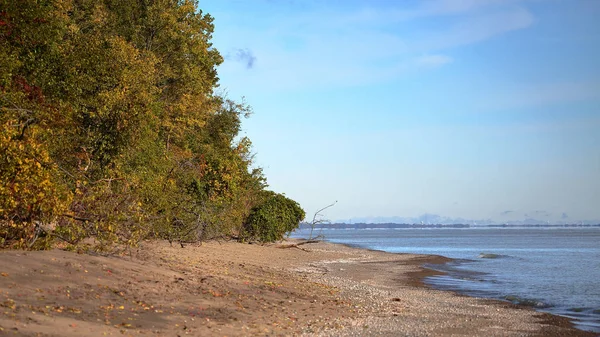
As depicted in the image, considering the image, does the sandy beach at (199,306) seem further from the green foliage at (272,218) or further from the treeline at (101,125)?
the green foliage at (272,218)

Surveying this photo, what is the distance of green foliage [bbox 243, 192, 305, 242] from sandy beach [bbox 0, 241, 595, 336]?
34023 millimetres

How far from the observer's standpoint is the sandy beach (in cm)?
1425

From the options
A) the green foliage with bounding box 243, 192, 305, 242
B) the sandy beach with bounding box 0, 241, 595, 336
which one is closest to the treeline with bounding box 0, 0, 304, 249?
the sandy beach with bounding box 0, 241, 595, 336

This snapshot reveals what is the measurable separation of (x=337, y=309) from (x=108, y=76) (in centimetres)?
1306

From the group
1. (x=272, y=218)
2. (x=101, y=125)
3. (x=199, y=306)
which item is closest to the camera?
(x=199, y=306)

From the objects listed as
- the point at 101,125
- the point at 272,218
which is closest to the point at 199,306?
the point at 101,125

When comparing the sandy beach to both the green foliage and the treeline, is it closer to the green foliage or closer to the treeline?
the treeline

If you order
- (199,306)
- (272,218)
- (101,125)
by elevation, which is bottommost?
(199,306)

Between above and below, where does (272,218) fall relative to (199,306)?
above

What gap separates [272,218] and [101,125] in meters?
37.9

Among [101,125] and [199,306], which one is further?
[101,125]

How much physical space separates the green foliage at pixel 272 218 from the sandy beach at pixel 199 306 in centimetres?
3402

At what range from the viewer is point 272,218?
62562mm

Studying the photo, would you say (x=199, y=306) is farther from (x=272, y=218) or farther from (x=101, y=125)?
(x=272, y=218)
